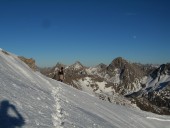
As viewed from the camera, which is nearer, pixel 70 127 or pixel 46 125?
pixel 46 125

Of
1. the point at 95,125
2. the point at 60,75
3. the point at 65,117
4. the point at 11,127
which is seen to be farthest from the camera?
the point at 60,75

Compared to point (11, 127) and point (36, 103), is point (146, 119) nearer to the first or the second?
point (36, 103)

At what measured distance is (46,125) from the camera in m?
18.5

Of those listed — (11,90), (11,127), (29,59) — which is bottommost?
(11,127)

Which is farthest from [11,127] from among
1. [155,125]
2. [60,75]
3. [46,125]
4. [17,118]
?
[60,75]

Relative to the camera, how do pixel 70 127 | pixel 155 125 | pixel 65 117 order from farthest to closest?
pixel 155 125, pixel 65 117, pixel 70 127

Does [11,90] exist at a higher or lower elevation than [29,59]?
lower

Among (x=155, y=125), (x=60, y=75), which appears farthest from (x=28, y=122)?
(x=60, y=75)

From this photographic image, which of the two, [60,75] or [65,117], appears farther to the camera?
[60,75]

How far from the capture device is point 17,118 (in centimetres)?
1764

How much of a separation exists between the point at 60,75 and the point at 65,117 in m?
35.4

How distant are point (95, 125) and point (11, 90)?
8.06 m

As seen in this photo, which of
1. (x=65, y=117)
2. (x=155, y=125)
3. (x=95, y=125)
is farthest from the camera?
(x=155, y=125)

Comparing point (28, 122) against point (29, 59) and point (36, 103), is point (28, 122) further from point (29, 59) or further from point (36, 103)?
point (29, 59)
